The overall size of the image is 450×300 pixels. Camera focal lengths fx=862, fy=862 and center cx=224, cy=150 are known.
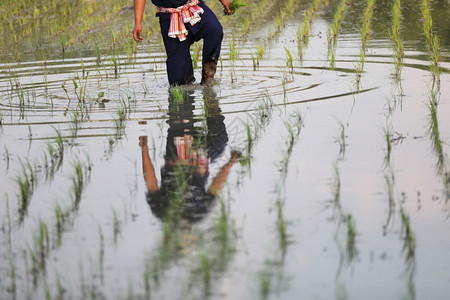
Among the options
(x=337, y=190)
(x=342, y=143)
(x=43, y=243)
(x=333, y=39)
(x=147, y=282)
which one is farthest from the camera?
(x=333, y=39)

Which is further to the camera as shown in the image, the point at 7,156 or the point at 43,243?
the point at 7,156

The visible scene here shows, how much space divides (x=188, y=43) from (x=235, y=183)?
3.03m

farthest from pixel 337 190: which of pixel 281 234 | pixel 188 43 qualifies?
pixel 188 43

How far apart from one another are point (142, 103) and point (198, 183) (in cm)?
230

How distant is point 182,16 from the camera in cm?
630

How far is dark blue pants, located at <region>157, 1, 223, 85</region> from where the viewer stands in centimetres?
636

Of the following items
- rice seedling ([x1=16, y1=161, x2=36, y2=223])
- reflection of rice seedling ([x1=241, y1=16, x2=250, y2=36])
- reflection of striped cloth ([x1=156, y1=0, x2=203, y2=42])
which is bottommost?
rice seedling ([x1=16, y1=161, x2=36, y2=223])

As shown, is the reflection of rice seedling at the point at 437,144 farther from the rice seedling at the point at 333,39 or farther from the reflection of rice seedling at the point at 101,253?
the rice seedling at the point at 333,39

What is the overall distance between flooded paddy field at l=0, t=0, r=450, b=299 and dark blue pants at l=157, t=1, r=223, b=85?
135 millimetres

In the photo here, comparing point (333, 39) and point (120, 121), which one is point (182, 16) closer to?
point (120, 121)

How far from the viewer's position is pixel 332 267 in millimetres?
2701

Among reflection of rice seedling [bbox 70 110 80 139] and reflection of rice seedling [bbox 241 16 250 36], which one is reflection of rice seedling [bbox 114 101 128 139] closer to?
reflection of rice seedling [bbox 70 110 80 139]

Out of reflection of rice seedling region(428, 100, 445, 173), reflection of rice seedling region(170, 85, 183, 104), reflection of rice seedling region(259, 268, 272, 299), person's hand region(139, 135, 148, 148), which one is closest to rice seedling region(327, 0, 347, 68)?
reflection of rice seedling region(170, 85, 183, 104)

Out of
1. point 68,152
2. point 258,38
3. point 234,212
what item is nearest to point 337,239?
point 234,212
